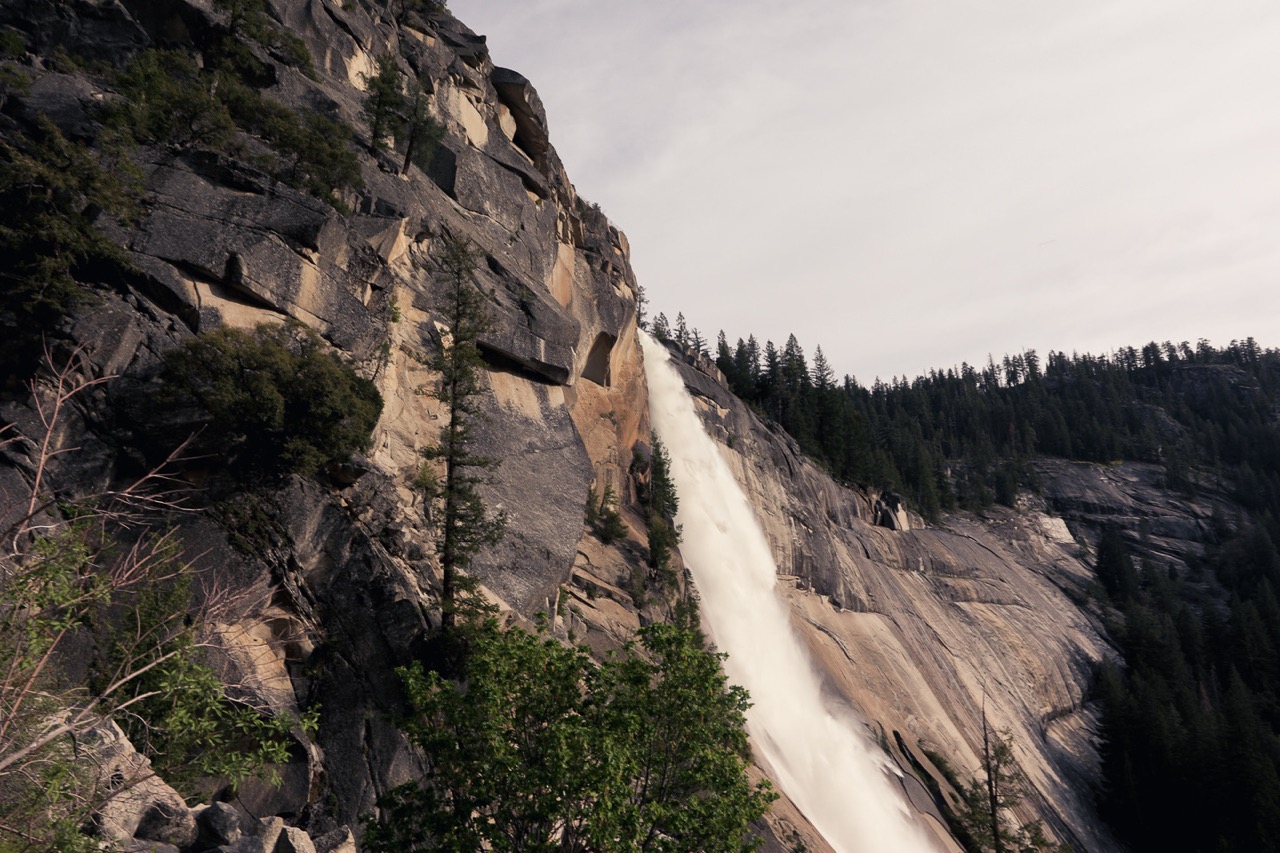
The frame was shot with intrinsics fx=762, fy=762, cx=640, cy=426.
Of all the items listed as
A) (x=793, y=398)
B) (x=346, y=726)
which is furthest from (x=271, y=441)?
(x=793, y=398)

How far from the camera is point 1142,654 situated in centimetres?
7094

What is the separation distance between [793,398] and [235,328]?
2564 inches

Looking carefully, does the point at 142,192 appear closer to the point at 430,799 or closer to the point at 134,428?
the point at 134,428

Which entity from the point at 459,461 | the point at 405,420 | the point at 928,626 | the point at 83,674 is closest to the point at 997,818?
the point at 928,626

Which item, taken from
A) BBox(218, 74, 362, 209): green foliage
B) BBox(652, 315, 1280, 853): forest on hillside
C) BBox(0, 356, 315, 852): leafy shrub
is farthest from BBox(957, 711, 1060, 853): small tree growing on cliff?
BBox(218, 74, 362, 209): green foliage

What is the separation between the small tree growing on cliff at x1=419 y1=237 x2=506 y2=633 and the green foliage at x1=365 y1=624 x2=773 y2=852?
5.83 meters

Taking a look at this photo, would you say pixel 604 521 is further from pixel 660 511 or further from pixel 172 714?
pixel 172 714

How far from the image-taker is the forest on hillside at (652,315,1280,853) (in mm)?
50188

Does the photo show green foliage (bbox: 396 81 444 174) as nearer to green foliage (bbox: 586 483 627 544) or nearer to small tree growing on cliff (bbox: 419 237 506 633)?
small tree growing on cliff (bbox: 419 237 506 633)

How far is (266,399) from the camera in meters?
18.1

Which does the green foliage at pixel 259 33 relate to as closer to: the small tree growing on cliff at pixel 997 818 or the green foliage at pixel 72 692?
the green foliage at pixel 72 692

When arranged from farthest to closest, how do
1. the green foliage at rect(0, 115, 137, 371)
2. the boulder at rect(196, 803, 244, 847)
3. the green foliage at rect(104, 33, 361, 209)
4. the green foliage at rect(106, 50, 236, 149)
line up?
the green foliage at rect(104, 33, 361, 209) < the green foliage at rect(106, 50, 236, 149) < the green foliage at rect(0, 115, 137, 371) < the boulder at rect(196, 803, 244, 847)

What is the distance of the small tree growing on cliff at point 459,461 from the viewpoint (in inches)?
838

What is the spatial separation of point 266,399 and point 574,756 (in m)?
11.1
